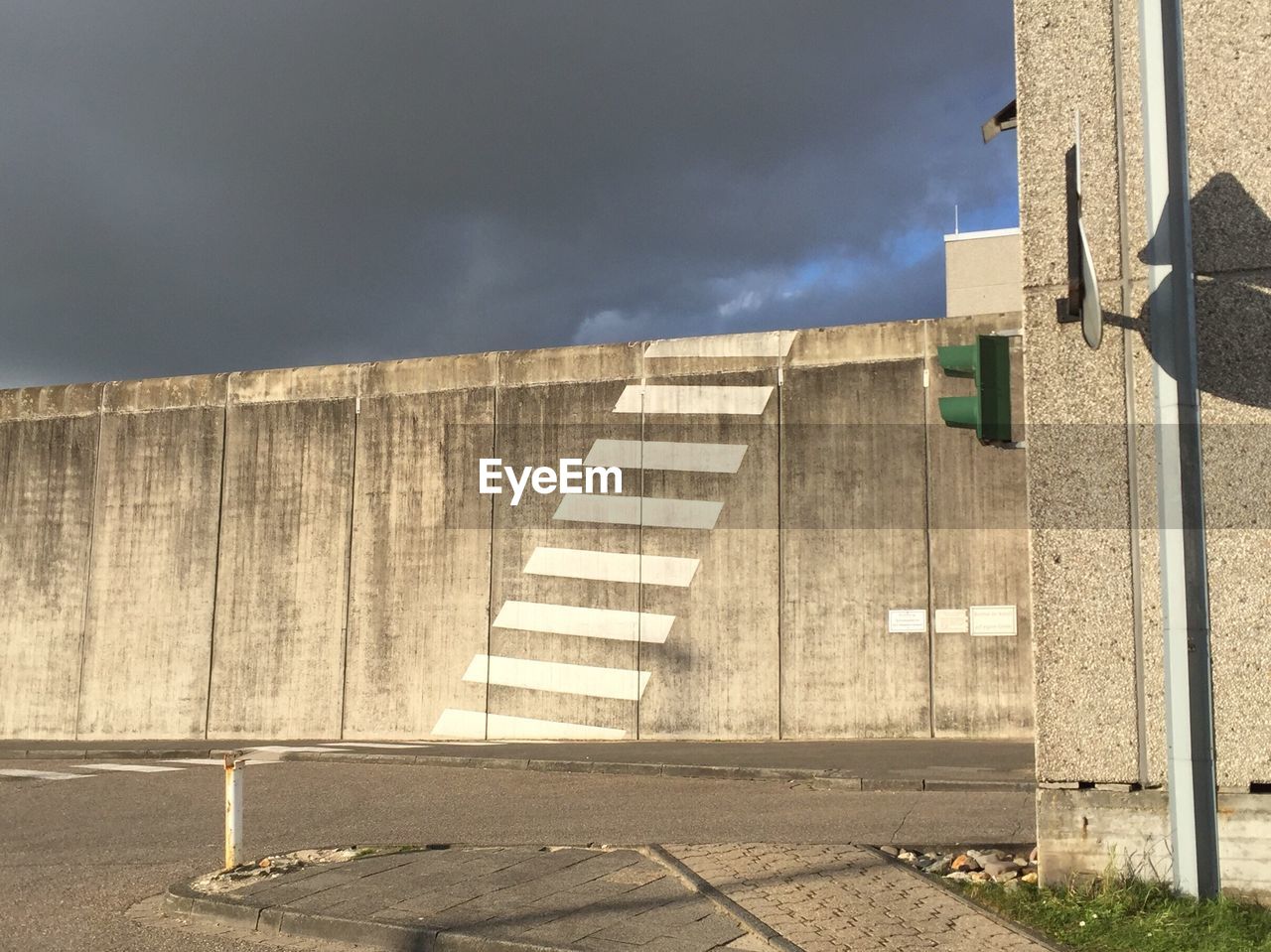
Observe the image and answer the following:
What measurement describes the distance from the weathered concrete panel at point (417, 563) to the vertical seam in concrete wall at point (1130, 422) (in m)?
11.8

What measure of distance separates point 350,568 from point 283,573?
1145mm

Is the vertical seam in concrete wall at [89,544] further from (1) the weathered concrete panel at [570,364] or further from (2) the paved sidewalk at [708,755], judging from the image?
(1) the weathered concrete panel at [570,364]

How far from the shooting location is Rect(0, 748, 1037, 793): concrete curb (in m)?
10.8

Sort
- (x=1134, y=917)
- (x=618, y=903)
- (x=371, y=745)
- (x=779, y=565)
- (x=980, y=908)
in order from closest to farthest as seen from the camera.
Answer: (x=1134, y=917) < (x=980, y=908) < (x=618, y=903) < (x=779, y=565) < (x=371, y=745)

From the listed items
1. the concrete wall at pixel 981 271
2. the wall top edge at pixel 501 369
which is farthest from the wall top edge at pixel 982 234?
the wall top edge at pixel 501 369

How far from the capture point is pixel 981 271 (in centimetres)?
3161

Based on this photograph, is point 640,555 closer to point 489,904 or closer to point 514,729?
point 514,729

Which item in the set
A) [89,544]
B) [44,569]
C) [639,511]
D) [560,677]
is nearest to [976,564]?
[639,511]

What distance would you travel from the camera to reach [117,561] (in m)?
19.0

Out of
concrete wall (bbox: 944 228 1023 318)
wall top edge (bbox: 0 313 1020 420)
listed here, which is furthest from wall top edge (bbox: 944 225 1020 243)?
wall top edge (bbox: 0 313 1020 420)

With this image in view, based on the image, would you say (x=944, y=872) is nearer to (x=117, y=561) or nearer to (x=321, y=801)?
(x=321, y=801)

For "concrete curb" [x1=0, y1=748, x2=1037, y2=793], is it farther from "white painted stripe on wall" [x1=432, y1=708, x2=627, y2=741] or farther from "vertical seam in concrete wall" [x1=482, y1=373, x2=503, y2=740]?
"vertical seam in concrete wall" [x1=482, y1=373, x2=503, y2=740]

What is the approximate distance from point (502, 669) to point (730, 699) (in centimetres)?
322

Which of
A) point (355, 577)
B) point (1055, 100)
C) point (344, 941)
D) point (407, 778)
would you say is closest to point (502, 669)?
point (355, 577)
